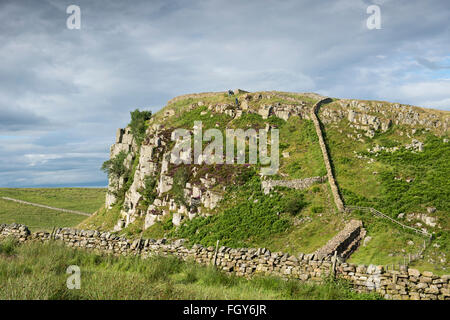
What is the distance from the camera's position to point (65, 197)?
4250 inches

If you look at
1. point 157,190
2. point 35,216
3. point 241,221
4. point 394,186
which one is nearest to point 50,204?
point 35,216

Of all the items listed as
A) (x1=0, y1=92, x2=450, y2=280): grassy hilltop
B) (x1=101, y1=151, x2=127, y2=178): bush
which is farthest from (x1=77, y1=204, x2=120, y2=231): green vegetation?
(x1=101, y1=151, x2=127, y2=178): bush

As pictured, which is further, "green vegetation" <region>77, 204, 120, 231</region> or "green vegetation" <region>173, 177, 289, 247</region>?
"green vegetation" <region>77, 204, 120, 231</region>

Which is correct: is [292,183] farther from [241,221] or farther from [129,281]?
[129,281]

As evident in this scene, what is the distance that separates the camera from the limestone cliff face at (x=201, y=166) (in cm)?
4041

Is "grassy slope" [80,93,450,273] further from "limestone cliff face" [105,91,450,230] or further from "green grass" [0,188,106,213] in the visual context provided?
"green grass" [0,188,106,213]

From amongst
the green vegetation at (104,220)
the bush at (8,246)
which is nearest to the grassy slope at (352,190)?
the green vegetation at (104,220)

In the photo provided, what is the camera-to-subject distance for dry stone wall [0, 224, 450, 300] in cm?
1170

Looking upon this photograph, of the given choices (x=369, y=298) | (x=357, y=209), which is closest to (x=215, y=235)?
(x=357, y=209)

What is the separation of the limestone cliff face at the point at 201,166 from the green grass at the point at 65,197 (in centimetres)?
4138

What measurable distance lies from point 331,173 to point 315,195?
419 centimetres

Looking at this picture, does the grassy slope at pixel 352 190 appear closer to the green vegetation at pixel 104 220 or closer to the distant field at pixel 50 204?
the green vegetation at pixel 104 220

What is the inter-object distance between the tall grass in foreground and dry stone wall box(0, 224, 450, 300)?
70 centimetres
